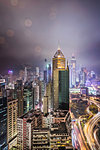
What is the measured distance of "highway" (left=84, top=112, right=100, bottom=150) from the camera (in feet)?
9.25

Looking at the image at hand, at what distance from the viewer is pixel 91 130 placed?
3.25m

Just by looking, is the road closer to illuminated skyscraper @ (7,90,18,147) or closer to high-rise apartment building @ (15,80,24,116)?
illuminated skyscraper @ (7,90,18,147)

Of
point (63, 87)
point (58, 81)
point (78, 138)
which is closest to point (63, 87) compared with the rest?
point (63, 87)

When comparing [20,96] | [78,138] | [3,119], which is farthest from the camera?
[20,96]

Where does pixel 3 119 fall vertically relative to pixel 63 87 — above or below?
below

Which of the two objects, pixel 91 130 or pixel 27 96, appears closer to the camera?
pixel 91 130

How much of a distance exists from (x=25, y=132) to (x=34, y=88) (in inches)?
138

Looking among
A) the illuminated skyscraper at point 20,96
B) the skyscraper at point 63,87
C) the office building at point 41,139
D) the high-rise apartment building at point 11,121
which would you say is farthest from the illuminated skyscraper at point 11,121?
the skyscraper at point 63,87

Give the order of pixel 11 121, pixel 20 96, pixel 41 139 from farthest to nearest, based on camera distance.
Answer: pixel 20 96 → pixel 11 121 → pixel 41 139

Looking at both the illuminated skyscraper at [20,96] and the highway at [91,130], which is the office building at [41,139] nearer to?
the highway at [91,130]

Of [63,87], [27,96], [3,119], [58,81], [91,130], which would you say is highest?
[58,81]

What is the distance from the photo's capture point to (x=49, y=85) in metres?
5.99

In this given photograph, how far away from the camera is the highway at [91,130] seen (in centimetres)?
282

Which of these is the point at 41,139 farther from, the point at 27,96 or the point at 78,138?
the point at 27,96
